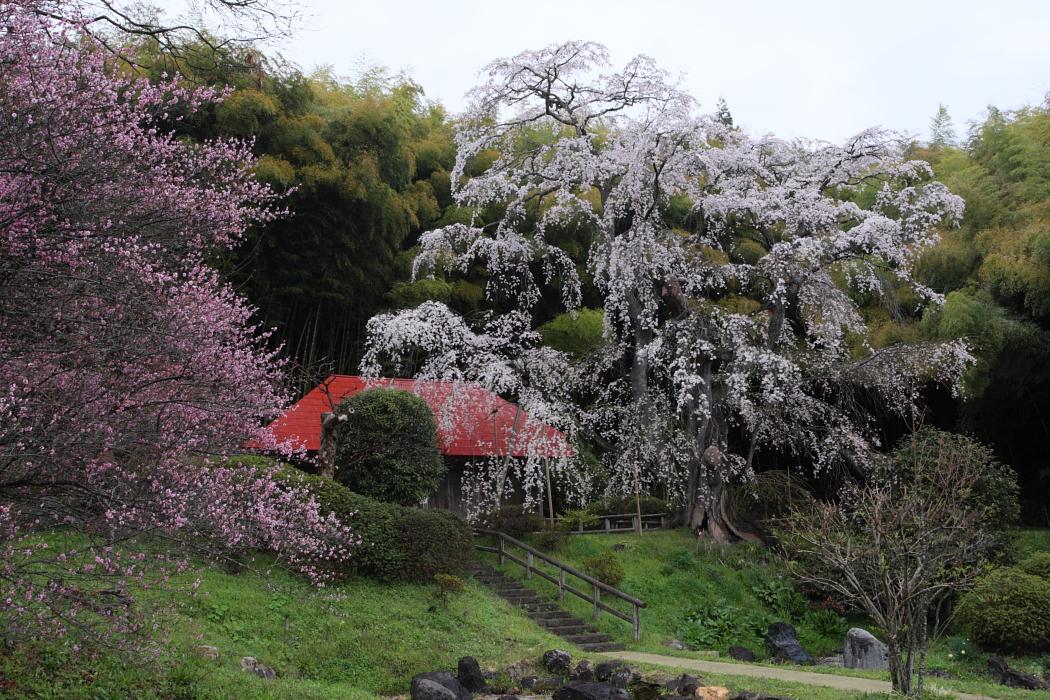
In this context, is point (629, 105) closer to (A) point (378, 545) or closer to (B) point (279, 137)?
(B) point (279, 137)

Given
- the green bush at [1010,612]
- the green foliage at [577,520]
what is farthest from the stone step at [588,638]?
the green bush at [1010,612]

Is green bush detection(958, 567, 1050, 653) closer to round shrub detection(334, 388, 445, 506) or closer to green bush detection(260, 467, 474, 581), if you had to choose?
green bush detection(260, 467, 474, 581)

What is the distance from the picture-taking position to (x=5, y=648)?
7.04m

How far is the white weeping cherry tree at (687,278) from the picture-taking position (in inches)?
649

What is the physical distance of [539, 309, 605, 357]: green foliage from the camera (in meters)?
20.2

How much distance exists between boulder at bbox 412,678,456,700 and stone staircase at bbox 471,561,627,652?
4.16m

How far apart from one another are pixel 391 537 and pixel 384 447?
88.5 inches

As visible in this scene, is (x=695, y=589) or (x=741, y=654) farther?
(x=695, y=589)

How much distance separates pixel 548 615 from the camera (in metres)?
14.0

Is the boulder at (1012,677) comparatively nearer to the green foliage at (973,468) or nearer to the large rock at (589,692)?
the green foliage at (973,468)

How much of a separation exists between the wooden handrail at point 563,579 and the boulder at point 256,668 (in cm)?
617

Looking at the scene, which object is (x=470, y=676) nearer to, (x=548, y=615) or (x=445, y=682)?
(x=445, y=682)

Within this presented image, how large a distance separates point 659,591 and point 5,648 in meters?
11.5

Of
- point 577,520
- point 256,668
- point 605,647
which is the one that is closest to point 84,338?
point 256,668
